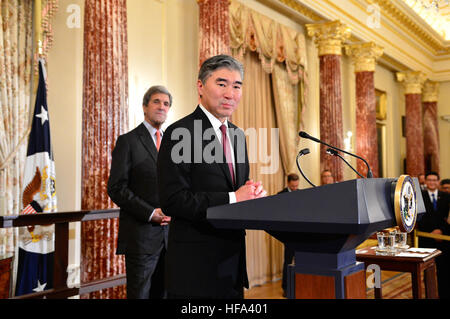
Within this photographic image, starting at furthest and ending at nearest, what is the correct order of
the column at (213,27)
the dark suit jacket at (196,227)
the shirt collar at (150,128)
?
the column at (213,27) < the shirt collar at (150,128) < the dark suit jacket at (196,227)

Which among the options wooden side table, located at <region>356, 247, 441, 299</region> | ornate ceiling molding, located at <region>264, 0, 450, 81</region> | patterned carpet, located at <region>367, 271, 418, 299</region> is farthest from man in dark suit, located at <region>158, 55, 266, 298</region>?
ornate ceiling molding, located at <region>264, 0, 450, 81</region>

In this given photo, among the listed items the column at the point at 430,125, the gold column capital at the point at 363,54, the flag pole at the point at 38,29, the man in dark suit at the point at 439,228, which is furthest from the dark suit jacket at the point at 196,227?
the column at the point at 430,125

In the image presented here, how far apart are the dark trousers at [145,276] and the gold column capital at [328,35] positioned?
6701 mm

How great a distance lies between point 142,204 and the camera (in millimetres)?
2740

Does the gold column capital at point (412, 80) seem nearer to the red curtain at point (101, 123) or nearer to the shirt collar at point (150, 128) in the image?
the red curtain at point (101, 123)

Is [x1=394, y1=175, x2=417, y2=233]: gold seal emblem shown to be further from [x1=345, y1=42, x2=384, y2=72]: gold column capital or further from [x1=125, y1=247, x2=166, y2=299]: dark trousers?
[x1=345, y1=42, x2=384, y2=72]: gold column capital

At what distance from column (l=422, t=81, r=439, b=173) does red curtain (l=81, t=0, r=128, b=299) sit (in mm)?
11742

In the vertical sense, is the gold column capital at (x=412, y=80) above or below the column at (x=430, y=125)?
above

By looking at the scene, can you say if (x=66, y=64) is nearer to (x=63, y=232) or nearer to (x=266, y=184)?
(x=63, y=232)

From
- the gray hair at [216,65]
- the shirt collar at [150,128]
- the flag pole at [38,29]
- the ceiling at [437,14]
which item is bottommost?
the shirt collar at [150,128]

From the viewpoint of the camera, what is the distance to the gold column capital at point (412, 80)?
12.9m

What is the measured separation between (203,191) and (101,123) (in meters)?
2.65

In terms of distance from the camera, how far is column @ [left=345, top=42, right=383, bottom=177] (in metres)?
9.69
